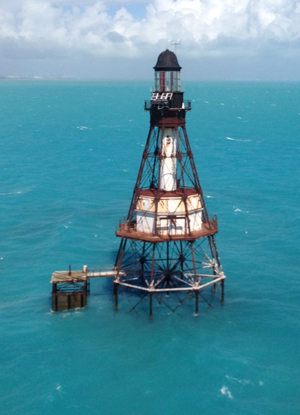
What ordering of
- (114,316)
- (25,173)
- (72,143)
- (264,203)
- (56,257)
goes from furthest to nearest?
(72,143)
(25,173)
(264,203)
(56,257)
(114,316)

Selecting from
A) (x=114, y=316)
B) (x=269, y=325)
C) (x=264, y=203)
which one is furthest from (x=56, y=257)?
(x=264, y=203)

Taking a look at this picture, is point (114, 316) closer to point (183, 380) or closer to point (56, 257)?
point (183, 380)

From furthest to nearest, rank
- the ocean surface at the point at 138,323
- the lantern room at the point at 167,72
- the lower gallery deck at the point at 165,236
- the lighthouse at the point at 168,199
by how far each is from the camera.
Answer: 1. the lantern room at the point at 167,72
2. the lighthouse at the point at 168,199
3. the lower gallery deck at the point at 165,236
4. the ocean surface at the point at 138,323

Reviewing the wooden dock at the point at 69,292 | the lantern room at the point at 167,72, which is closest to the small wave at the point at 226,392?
Result: the wooden dock at the point at 69,292

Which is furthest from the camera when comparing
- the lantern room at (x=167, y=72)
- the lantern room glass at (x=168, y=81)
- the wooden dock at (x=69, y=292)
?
the lantern room glass at (x=168, y=81)

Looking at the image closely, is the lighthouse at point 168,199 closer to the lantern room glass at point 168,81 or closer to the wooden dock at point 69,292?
the lantern room glass at point 168,81

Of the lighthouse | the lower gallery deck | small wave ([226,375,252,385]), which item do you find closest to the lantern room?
the lighthouse

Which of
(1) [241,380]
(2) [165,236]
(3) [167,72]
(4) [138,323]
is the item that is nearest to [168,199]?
(2) [165,236]

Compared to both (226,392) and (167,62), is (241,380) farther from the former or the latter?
(167,62)

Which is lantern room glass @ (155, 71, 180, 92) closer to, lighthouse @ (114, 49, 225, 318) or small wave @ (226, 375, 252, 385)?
lighthouse @ (114, 49, 225, 318)
